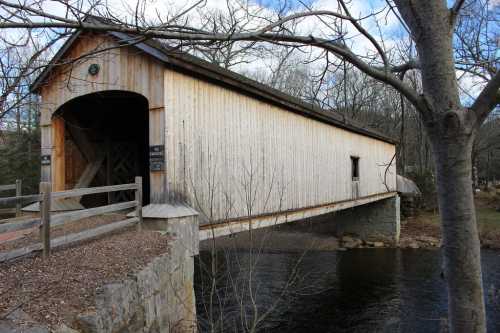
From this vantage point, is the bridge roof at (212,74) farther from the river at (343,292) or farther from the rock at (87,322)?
the river at (343,292)

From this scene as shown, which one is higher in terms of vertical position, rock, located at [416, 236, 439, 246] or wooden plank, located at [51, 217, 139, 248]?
wooden plank, located at [51, 217, 139, 248]

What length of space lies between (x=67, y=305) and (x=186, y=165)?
3.15m

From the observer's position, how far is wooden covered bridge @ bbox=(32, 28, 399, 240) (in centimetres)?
560

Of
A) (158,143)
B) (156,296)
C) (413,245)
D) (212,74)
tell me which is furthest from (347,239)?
(156,296)

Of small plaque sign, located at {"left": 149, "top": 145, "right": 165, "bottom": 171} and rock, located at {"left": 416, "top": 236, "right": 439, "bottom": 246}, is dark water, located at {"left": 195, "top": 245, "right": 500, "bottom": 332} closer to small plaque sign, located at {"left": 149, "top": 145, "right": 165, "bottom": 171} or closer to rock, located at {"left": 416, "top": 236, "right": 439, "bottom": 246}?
rock, located at {"left": 416, "top": 236, "right": 439, "bottom": 246}

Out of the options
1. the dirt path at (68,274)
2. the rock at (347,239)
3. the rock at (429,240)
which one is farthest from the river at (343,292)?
the rock at (347,239)

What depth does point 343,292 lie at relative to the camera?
11086 mm

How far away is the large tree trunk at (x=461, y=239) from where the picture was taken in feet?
5.76

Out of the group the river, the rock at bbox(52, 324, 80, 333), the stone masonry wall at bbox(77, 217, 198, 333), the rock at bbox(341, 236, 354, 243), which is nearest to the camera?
the rock at bbox(52, 324, 80, 333)

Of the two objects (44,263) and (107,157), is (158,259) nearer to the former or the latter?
(44,263)

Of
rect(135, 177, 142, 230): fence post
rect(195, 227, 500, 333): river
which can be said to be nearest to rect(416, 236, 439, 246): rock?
rect(195, 227, 500, 333): river

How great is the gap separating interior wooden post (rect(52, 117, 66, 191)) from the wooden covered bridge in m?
0.02

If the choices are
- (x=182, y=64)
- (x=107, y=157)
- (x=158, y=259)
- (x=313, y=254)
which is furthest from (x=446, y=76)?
(x=313, y=254)

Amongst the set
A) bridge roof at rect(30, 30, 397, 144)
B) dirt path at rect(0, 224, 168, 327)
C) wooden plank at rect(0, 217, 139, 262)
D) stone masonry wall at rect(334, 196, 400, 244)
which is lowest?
stone masonry wall at rect(334, 196, 400, 244)
